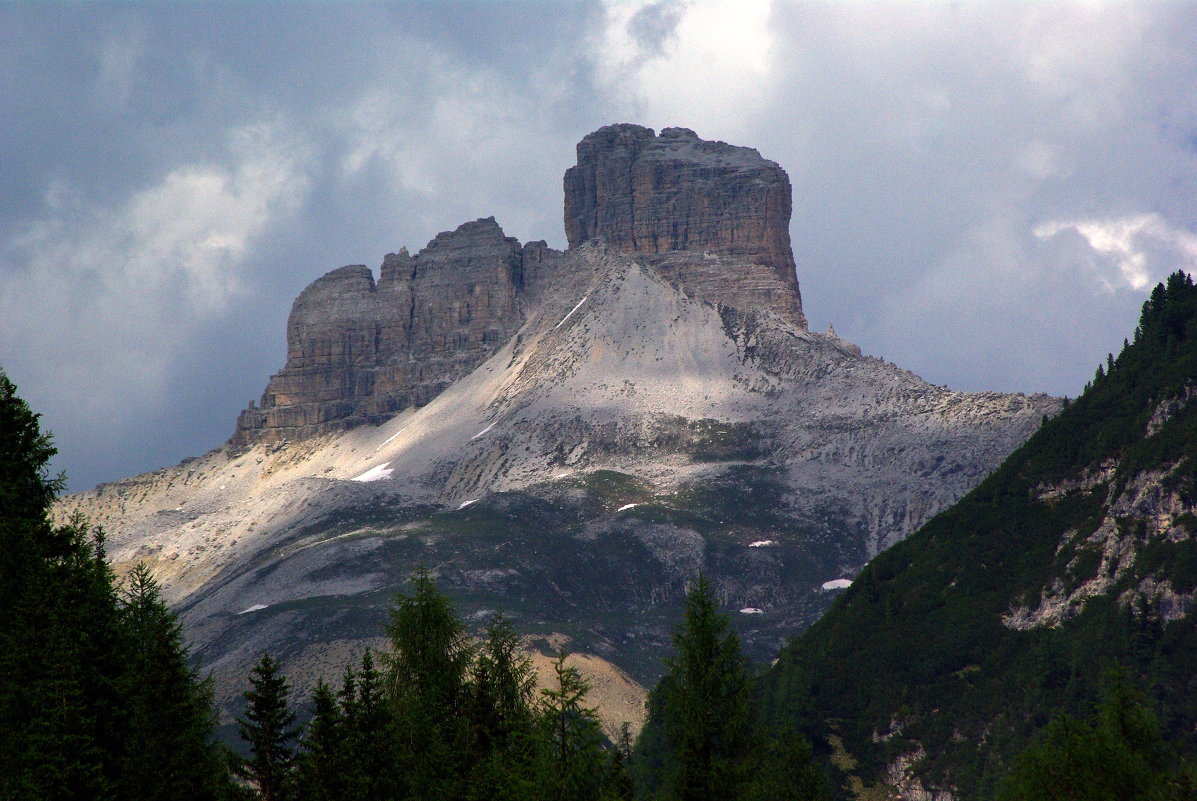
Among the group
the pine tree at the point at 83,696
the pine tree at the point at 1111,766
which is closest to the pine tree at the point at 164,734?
the pine tree at the point at 83,696

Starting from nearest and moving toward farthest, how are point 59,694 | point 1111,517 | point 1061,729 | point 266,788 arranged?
1. point 59,694
2. point 266,788
3. point 1061,729
4. point 1111,517

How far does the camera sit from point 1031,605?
142 m

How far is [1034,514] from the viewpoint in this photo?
153125 millimetres

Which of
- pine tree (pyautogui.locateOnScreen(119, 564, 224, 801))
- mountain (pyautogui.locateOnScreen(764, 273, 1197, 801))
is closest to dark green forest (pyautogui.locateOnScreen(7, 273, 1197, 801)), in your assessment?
pine tree (pyautogui.locateOnScreen(119, 564, 224, 801))

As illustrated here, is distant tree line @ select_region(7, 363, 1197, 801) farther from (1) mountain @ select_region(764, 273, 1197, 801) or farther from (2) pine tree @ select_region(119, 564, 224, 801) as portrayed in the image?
(1) mountain @ select_region(764, 273, 1197, 801)

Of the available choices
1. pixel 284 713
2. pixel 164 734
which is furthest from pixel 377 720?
pixel 164 734

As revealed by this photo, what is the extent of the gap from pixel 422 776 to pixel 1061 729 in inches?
1267

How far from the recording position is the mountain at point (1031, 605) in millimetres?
123875

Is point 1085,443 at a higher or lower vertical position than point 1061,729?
higher

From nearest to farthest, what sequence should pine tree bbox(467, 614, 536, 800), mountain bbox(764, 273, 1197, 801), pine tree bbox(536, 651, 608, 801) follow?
pine tree bbox(536, 651, 608, 801) → pine tree bbox(467, 614, 536, 800) → mountain bbox(764, 273, 1197, 801)

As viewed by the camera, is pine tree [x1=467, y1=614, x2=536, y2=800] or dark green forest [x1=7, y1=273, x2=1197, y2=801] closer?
dark green forest [x1=7, y1=273, x2=1197, y2=801]

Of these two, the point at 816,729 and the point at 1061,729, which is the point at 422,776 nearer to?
the point at 1061,729

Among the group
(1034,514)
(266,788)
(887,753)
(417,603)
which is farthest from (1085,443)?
(266,788)

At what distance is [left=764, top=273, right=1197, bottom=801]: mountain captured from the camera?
123875 millimetres
